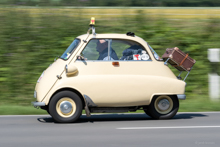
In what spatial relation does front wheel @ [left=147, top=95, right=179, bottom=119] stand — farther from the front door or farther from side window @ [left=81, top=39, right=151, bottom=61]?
side window @ [left=81, top=39, right=151, bottom=61]

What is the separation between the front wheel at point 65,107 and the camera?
7.83m

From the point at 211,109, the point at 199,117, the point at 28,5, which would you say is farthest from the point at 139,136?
the point at 28,5

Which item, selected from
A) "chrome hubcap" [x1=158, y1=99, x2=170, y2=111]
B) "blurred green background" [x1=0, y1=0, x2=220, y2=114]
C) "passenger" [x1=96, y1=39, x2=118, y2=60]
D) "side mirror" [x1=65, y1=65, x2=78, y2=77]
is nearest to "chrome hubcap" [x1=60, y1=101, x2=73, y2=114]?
"side mirror" [x1=65, y1=65, x2=78, y2=77]

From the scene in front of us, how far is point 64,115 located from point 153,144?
251cm

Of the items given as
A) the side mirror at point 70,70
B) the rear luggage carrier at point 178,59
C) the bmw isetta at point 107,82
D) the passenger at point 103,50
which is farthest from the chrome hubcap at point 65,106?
the rear luggage carrier at point 178,59

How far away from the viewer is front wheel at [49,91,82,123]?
7832mm

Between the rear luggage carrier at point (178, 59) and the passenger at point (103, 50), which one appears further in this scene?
the rear luggage carrier at point (178, 59)

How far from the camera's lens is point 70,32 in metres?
14.0

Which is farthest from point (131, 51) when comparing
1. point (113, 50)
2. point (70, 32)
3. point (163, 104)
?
point (70, 32)

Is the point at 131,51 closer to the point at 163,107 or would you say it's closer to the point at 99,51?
the point at 99,51

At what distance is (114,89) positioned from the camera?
26.2 feet

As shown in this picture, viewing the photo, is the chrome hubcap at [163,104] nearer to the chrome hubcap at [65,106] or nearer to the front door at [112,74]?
the front door at [112,74]

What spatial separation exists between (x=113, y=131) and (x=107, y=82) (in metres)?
1.22

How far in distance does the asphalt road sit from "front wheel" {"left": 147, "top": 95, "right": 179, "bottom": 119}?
0.17m
